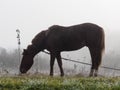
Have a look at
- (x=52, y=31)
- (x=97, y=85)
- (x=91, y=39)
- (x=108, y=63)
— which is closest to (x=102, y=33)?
(x=91, y=39)

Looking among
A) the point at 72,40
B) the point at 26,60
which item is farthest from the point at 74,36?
the point at 26,60

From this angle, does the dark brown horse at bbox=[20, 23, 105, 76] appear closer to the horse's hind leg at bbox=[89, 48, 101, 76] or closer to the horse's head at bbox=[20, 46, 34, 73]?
the horse's hind leg at bbox=[89, 48, 101, 76]

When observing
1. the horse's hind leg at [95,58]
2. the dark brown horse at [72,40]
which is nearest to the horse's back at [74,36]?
the dark brown horse at [72,40]

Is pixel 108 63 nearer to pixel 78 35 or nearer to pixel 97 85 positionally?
pixel 78 35

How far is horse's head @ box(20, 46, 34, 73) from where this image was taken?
72.4 feet

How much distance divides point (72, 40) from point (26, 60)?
2.94 metres

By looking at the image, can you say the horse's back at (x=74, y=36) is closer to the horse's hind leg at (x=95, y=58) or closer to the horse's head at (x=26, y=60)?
the horse's hind leg at (x=95, y=58)

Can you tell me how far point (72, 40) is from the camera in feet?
66.9

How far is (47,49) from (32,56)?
1.26m

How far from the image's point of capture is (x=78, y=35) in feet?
66.2

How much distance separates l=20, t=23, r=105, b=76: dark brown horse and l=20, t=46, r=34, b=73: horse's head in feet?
1.19

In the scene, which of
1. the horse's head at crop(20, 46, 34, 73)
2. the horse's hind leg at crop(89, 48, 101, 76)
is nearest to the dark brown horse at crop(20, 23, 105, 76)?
the horse's hind leg at crop(89, 48, 101, 76)

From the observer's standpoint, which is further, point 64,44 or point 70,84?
point 64,44

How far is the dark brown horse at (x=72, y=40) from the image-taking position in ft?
65.2
